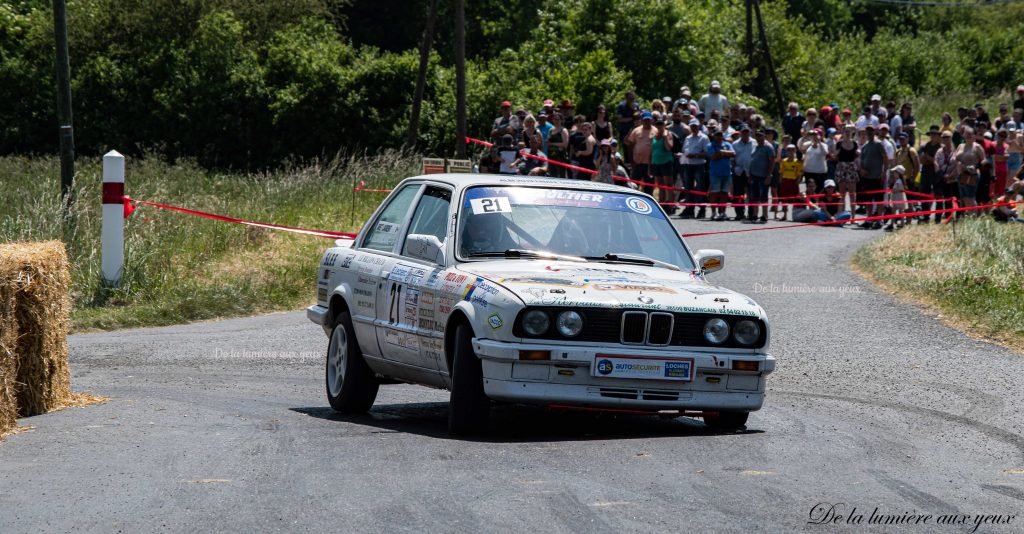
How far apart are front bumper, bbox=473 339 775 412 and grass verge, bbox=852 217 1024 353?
18.9 feet

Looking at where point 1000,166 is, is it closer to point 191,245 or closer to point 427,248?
point 191,245

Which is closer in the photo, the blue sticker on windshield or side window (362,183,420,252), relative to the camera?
the blue sticker on windshield

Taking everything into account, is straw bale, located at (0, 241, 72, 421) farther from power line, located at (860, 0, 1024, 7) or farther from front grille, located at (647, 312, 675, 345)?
power line, located at (860, 0, 1024, 7)

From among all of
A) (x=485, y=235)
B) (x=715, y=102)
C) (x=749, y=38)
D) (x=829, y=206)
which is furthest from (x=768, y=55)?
(x=485, y=235)

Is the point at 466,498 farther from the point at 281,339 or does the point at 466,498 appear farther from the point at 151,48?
the point at 151,48

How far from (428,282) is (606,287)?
1.21 meters

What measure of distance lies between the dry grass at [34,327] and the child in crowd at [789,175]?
62.2ft

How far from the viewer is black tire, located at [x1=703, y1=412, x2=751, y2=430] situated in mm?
8359

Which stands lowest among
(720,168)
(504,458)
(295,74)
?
(504,458)

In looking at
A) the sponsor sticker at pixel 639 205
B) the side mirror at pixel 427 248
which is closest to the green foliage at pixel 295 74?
the sponsor sticker at pixel 639 205

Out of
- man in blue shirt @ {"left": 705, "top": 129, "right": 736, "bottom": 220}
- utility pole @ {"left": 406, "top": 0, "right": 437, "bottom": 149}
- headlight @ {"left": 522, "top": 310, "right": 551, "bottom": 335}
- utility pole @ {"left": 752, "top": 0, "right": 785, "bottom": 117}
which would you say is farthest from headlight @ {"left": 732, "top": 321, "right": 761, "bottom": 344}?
utility pole @ {"left": 752, "top": 0, "right": 785, "bottom": 117}

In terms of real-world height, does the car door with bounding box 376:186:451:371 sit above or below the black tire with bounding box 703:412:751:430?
above

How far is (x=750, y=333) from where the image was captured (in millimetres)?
8156

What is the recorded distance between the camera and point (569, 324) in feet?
25.7
